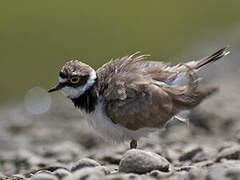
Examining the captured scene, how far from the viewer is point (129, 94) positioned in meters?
7.30

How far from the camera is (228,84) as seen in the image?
45.9 ft

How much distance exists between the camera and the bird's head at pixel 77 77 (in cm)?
757

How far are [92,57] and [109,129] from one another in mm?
11306

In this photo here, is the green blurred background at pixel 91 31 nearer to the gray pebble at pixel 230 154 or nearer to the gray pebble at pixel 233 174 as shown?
the gray pebble at pixel 230 154

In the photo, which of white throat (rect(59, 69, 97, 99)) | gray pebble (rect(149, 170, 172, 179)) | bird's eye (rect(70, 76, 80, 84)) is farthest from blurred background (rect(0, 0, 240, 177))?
gray pebble (rect(149, 170, 172, 179))

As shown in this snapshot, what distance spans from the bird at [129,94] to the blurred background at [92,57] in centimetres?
62

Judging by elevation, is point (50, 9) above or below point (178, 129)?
above

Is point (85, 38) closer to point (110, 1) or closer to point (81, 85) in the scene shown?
point (110, 1)

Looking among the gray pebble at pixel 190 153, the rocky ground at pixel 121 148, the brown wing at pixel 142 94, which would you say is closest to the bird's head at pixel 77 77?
the brown wing at pixel 142 94

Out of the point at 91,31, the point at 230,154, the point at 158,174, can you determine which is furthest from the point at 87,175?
the point at 91,31

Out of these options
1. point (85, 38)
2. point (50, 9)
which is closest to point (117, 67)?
point (85, 38)

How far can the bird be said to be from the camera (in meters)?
7.29

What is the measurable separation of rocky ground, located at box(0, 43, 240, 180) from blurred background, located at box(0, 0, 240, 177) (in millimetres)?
26

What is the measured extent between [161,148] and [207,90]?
1.40m
